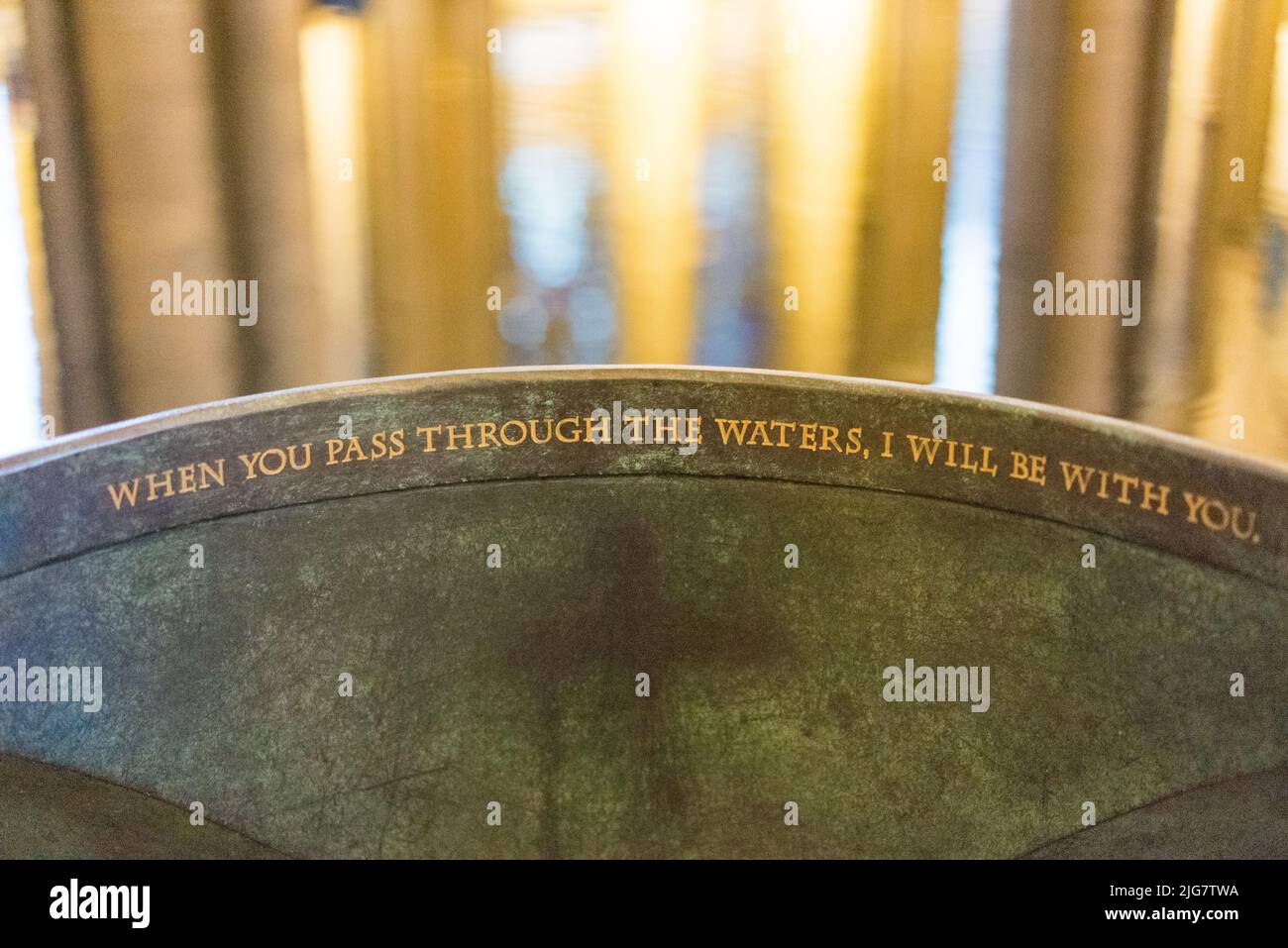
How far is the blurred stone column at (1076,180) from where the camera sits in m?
6.43

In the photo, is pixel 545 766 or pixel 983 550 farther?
pixel 545 766

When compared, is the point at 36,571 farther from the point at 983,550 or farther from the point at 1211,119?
the point at 1211,119

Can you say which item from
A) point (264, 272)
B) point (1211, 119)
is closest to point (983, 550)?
point (1211, 119)

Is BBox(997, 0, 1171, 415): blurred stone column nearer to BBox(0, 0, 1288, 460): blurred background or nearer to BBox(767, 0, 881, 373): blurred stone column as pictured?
BBox(0, 0, 1288, 460): blurred background

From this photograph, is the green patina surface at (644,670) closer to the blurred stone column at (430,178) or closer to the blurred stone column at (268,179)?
the blurred stone column at (268,179)

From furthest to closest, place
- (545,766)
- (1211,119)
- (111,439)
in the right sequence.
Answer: (545,766) < (1211,119) < (111,439)

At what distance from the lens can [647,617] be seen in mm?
6750

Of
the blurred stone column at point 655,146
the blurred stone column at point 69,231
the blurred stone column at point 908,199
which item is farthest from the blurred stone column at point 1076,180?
the blurred stone column at point 69,231

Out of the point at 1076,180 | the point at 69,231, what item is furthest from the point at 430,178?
the point at 1076,180

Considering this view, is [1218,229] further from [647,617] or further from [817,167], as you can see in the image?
[647,617]

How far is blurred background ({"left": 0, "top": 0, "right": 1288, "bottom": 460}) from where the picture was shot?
6340 mm

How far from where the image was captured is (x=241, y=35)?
6.49 meters

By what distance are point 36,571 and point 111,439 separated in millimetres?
665

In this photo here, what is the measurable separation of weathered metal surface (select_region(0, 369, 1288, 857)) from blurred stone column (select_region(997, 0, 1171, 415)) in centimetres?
52
